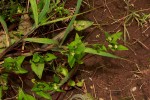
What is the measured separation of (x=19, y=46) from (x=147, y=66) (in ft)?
2.70

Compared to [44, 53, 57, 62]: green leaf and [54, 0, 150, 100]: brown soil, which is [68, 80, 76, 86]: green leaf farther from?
[44, 53, 57, 62]: green leaf

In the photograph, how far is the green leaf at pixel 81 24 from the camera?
1.91 metres

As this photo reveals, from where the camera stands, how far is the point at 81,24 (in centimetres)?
192

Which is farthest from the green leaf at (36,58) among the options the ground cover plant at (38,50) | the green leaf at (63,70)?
the green leaf at (63,70)

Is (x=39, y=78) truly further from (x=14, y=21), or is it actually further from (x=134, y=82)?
(x=134, y=82)

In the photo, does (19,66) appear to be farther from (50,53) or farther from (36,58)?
(50,53)

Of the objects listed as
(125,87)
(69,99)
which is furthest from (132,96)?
(69,99)

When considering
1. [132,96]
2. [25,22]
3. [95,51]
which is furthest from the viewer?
[25,22]

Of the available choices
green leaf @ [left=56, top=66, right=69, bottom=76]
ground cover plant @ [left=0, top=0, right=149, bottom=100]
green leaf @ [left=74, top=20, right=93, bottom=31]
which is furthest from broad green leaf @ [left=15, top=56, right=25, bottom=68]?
green leaf @ [left=74, top=20, right=93, bottom=31]

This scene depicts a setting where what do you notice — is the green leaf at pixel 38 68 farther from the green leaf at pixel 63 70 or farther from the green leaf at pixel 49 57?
the green leaf at pixel 63 70

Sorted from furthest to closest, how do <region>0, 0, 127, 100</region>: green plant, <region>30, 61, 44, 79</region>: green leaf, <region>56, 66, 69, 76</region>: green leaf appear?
<region>56, 66, 69, 76</region>: green leaf → <region>30, 61, 44, 79</region>: green leaf → <region>0, 0, 127, 100</region>: green plant

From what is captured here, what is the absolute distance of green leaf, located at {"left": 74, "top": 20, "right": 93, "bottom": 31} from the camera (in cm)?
191

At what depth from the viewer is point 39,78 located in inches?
75.1

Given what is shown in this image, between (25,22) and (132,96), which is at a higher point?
(25,22)
